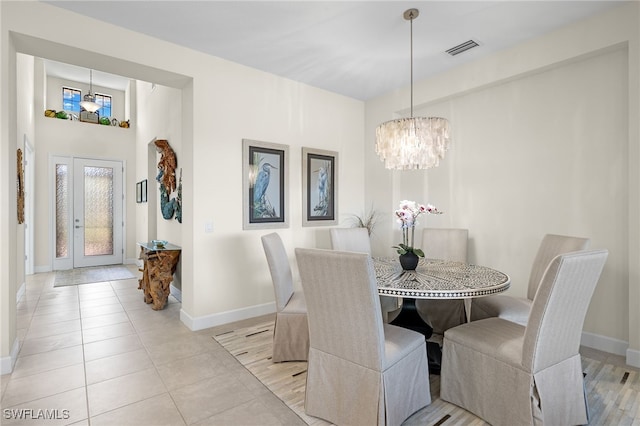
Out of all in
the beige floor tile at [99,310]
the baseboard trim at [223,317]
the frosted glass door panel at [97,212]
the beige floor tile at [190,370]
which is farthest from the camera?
the frosted glass door panel at [97,212]

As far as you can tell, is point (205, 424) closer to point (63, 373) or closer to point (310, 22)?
point (63, 373)

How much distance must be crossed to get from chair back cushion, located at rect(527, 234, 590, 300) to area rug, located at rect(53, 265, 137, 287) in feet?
19.9

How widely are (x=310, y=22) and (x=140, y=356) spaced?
3151mm

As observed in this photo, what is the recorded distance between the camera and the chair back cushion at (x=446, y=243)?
341cm

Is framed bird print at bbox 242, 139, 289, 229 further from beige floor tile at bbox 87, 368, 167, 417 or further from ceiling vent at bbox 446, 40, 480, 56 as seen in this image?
ceiling vent at bbox 446, 40, 480, 56

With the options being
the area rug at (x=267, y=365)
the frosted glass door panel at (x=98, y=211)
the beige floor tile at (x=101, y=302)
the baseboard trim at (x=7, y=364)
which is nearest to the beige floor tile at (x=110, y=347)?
the baseboard trim at (x=7, y=364)

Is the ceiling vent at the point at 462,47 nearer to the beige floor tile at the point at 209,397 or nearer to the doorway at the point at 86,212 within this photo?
the beige floor tile at the point at 209,397

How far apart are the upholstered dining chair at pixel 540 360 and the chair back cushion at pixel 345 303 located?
0.66 m

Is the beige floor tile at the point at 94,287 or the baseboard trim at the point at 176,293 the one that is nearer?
the baseboard trim at the point at 176,293

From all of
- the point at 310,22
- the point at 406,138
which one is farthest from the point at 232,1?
the point at 406,138

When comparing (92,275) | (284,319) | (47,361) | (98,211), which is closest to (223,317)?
(284,319)

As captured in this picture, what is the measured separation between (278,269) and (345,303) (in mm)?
987

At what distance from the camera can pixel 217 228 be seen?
137 inches

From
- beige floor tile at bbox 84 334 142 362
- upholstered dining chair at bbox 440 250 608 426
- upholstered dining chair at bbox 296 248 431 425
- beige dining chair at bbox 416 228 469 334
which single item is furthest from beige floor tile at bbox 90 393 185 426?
beige dining chair at bbox 416 228 469 334
